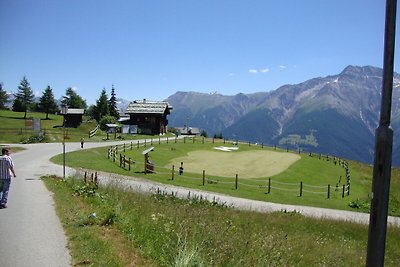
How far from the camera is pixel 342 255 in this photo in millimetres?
11789

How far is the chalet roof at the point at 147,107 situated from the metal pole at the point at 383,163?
91.2 metres

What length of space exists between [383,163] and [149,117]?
306 feet

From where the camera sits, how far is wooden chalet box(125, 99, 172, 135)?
9406 centimetres

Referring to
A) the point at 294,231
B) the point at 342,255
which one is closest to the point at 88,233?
the point at 342,255

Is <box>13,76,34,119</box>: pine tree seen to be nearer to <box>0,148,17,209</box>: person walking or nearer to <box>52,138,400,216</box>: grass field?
<box>52,138,400,216</box>: grass field

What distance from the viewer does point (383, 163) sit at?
11.1ft

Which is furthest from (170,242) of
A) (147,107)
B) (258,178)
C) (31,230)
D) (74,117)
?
(74,117)

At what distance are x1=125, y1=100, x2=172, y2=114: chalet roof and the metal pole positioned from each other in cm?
9121

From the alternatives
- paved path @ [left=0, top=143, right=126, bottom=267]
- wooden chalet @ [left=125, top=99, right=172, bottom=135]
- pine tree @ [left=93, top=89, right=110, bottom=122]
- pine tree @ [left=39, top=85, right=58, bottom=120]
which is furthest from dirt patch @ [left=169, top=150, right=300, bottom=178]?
pine tree @ [left=39, top=85, right=58, bottom=120]

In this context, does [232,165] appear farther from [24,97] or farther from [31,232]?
[24,97]

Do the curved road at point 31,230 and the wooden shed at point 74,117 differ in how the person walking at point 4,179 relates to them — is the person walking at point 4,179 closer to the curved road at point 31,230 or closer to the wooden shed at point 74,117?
the curved road at point 31,230

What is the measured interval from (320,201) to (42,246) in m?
25.7

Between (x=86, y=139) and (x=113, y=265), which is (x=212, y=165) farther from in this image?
(x=113, y=265)

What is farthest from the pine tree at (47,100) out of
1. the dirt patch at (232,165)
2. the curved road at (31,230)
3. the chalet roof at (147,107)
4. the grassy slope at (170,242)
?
the grassy slope at (170,242)
